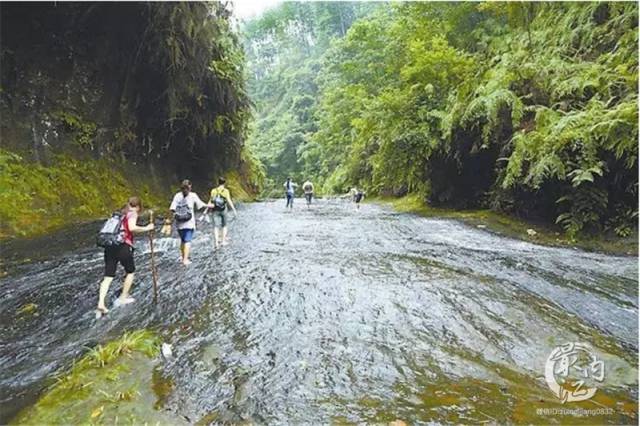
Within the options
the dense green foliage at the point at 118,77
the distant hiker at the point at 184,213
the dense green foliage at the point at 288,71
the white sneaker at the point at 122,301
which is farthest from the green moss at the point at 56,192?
the dense green foliage at the point at 288,71

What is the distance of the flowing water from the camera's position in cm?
394

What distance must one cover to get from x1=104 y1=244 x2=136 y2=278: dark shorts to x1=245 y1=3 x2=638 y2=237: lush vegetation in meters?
9.03

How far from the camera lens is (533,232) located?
452 inches

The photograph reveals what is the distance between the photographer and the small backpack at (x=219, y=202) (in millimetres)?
10133

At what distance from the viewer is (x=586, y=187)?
10.4m

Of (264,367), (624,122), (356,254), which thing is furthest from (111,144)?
(624,122)

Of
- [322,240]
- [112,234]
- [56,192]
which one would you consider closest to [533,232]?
[322,240]

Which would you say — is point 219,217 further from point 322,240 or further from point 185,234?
point 322,240

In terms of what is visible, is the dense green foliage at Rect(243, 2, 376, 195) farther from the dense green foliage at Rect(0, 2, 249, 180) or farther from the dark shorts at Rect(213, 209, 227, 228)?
the dark shorts at Rect(213, 209, 227, 228)

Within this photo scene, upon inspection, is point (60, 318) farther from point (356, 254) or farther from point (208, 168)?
point (208, 168)

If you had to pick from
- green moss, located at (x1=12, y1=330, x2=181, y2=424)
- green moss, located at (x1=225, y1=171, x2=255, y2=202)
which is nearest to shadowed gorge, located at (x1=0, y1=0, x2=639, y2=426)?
green moss, located at (x1=12, y1=330, x2=181, y2=424)

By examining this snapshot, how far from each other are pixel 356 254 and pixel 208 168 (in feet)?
49.2
